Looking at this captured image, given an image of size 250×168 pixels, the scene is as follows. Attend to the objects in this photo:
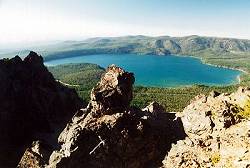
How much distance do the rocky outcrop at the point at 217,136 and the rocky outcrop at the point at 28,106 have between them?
1767 centimetres

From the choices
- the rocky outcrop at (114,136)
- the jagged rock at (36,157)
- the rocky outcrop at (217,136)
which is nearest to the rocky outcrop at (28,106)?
the jagged rock at (36,157)

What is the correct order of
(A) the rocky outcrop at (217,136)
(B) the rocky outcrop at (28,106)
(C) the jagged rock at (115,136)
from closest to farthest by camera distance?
(A) the rocky outcrop at (217,136) → (C) the jagged rock at (115,136) → (B) the rocky outcrop at (28,106)

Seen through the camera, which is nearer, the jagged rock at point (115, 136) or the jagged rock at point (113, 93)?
the jagged rock at point (115, 136)

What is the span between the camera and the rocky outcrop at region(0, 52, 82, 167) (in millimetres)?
46250

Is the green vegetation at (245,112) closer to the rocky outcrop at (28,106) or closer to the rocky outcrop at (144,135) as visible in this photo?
the rocky outcrop at (144,135)

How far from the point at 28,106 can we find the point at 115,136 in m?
19.1

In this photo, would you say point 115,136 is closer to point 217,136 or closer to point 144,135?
point 144,135

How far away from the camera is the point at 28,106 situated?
49688 mm

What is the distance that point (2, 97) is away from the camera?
49281 millimetres

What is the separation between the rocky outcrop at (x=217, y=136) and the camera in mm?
28406

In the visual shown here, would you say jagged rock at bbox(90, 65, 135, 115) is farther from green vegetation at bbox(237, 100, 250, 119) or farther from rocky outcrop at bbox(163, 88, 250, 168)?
green vegetation at bbox(237, 100, 250, 119)

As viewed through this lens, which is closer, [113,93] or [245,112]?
[245,112]

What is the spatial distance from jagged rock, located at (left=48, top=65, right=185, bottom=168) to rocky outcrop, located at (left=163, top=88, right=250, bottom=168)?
217 centimetres

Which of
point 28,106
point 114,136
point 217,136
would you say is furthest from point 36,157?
point 217,136
